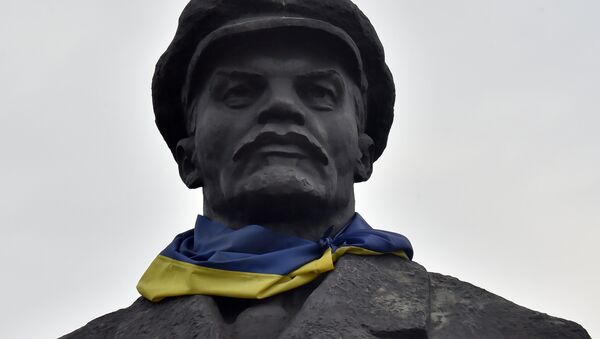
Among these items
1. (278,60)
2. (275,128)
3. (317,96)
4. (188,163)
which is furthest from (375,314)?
(188,163)

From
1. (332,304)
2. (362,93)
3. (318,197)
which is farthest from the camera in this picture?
(362,93)

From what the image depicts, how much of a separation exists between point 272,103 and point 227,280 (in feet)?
3.21

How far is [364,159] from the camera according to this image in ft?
26.6

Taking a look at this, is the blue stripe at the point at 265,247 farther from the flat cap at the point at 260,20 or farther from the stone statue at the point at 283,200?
the flat cap at the point at 260,20

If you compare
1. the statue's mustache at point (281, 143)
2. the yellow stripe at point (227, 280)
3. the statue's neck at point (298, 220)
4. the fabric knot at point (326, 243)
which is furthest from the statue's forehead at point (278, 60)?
the yellow stripe at point (227, 280)

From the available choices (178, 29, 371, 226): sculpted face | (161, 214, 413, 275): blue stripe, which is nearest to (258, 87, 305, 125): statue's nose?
(178, 29, 371, 226): sculpted face

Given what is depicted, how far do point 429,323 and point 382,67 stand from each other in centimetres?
184

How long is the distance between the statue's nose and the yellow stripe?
725 mm

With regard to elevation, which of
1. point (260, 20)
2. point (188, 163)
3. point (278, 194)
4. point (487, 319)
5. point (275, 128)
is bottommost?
point (487, 319)

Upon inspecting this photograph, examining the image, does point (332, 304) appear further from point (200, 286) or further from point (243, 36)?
point (243, 36)

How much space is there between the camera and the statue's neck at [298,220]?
7.43 metres

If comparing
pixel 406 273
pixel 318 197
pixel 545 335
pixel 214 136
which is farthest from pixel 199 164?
pixel 545 335

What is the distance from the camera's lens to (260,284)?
23.0 feet

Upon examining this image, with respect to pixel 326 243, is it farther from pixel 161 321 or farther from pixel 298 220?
pixel 161 321
